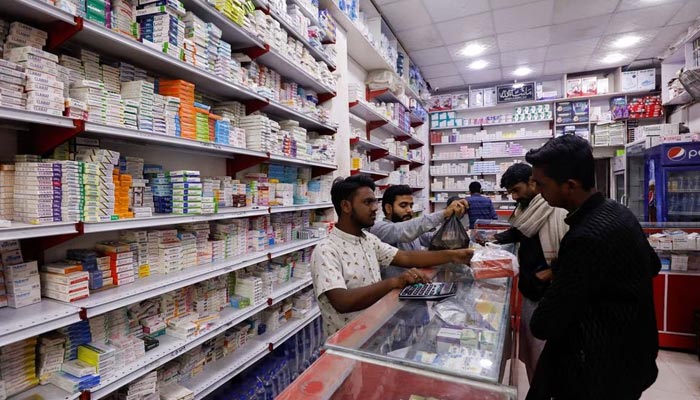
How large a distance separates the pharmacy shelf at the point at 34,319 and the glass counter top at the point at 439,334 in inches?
46.0

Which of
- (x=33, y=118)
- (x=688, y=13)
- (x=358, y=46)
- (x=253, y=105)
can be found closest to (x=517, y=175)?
(x=253, y=105)

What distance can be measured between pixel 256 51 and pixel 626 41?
7.32 metres

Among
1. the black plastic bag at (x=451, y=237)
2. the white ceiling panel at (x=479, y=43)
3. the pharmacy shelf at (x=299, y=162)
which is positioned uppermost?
the white ceiling panel at (x=479, y=43)

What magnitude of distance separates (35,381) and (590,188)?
257 cm

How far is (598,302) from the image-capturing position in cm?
134

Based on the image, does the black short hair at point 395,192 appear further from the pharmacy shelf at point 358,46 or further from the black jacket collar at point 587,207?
the pharmacy shelf at point 358,46

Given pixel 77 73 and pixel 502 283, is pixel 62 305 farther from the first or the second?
pixel 502 283

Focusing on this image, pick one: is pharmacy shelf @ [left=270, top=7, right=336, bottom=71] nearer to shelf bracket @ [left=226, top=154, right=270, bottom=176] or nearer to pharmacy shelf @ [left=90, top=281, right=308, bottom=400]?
shelf bracket @ [left=226, top=154, right=270, bottom=176]

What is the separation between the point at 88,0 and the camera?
1715 mm

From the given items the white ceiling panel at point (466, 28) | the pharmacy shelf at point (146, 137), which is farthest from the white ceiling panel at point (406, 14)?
the pharmacy shelf at point (146, 137)

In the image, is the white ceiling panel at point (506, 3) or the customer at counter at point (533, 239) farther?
the white ceiling panel at point (506, 3)

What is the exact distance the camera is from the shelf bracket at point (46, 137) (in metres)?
1.63

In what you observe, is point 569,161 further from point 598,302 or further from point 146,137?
point 146,137

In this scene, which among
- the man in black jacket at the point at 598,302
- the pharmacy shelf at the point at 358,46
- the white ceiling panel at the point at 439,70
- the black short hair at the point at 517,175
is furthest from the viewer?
the white ceiling panel at the point at 439,70
